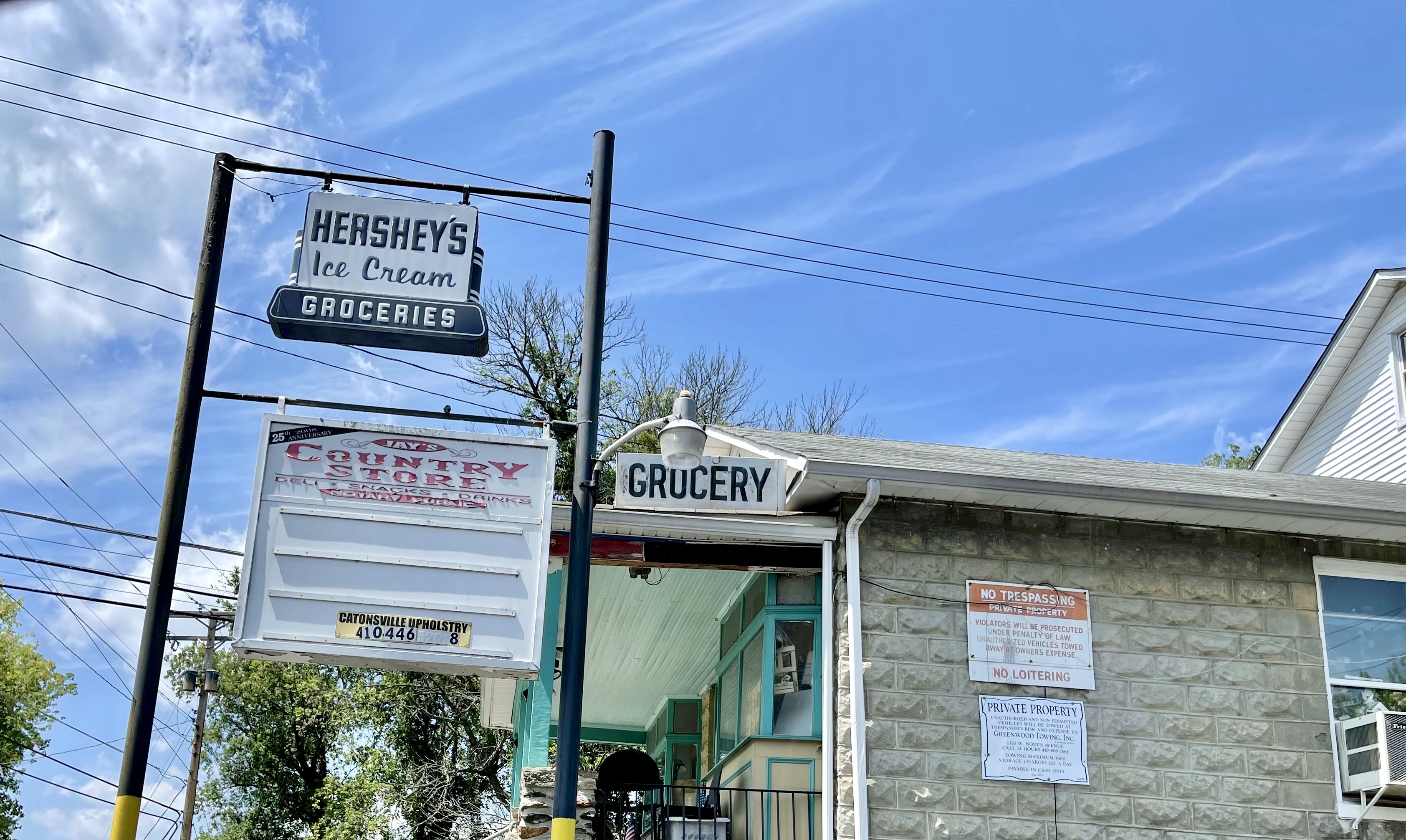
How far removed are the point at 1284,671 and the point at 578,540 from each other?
22.1 feet

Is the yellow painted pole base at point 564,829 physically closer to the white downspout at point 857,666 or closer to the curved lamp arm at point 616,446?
the curved lamp arm at point 616,446

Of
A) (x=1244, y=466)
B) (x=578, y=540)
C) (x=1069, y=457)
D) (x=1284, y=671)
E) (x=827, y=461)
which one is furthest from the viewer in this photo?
(x=1244, y=466)

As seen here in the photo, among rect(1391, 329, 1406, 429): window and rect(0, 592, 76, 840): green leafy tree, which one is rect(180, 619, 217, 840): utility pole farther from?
rect(1391, 329, 1406, 429): window

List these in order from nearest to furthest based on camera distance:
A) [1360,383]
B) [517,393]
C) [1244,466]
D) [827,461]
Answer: [827,461] < [1360,383] < [517,393] < [1244,466]

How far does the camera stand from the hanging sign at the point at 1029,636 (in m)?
10.8

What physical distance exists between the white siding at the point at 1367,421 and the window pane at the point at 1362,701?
6459mm

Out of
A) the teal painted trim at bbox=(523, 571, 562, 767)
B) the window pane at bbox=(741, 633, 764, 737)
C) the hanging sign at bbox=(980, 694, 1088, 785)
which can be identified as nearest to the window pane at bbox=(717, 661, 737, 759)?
the window pane at bbox=(741, 633, 764, 737)

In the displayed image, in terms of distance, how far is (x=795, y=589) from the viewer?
11.8 m

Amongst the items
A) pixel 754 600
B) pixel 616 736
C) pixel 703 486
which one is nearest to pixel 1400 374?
pixel 754 600

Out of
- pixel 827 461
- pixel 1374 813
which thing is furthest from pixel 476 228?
pixel 1374 813

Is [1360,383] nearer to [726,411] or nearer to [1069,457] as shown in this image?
[1069,457]

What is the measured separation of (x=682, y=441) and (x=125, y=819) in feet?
13.0

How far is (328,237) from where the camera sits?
30.4 feet

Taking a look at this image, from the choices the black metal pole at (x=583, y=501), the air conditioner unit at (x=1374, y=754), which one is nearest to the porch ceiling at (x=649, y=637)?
the black metal pole at (x=583, y=501)
